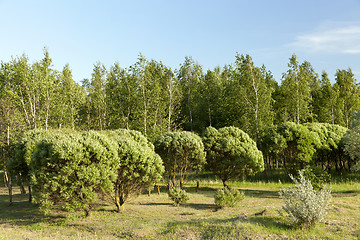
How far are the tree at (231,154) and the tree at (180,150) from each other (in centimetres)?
152

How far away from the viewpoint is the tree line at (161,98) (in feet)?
113

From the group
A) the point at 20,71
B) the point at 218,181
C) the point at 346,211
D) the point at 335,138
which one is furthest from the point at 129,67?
the point at 346,211

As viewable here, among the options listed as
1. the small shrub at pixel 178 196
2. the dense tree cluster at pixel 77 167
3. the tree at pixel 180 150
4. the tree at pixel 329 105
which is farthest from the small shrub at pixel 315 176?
the tree at pixel 329 105

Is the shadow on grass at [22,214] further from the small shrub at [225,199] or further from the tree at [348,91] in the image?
the tree at [348,91]

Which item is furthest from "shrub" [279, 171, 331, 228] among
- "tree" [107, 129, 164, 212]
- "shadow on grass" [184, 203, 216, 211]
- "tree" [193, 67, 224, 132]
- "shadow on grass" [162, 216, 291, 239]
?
"tree" [193, 67, 224, 132]

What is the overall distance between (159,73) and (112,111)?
960cm

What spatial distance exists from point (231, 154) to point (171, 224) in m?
11.8

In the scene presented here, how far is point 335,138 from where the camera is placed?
3566 centimetres

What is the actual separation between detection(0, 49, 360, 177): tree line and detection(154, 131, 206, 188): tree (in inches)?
468

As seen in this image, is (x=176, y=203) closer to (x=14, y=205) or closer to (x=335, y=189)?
(x=14, y=205)

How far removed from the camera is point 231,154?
24.4 metres

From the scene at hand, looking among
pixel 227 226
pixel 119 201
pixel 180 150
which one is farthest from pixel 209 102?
pixel 227 226

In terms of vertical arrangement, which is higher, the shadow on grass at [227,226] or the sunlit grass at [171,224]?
the shadow on grass at [227,226]

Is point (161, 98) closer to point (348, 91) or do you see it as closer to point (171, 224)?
point (171, 224)
